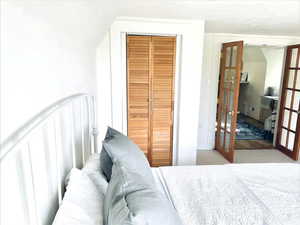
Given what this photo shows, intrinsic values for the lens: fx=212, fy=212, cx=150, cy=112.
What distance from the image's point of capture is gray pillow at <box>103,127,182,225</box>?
32.2 inches

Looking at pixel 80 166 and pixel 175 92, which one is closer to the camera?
pixel 80 166

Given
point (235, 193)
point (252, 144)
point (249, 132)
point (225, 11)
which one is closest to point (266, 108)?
point (249, 132)

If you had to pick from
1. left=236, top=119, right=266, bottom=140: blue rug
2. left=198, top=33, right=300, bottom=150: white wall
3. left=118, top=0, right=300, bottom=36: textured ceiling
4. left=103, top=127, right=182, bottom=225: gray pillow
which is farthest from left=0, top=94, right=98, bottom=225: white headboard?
left=236, top=119, right=266, bottom=140: blue rug

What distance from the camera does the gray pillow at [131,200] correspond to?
2.68ft

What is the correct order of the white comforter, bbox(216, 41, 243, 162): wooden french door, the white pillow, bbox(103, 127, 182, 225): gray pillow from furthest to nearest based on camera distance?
bbox(216, 41, 243, 162): wooden french door < the white comforter < the white pillow < bbox(103, 127, 182, 225): gray pillow

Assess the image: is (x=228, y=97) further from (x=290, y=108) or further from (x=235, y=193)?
(x=235, y=193)

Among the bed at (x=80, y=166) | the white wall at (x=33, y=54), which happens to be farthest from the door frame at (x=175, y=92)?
the white wall at (x=33, y=54)

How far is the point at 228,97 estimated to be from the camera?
3.47 m

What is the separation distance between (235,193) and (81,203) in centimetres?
106

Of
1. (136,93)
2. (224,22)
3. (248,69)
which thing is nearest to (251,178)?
(136,93)

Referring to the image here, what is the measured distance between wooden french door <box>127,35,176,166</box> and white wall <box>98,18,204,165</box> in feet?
0.27

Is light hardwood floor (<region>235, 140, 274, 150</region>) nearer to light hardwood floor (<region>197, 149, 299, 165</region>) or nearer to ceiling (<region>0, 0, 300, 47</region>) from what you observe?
light hardwood floor (<region>197, 149, 299, 165</region>)

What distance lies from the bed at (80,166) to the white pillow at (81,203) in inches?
2.9

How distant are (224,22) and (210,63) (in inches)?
40.2
